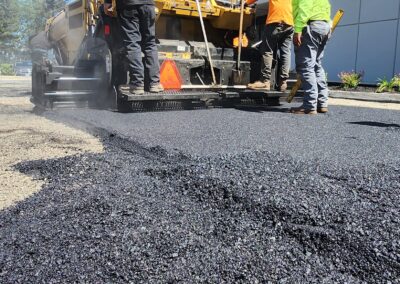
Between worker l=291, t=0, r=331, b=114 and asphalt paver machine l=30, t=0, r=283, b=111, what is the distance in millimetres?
797

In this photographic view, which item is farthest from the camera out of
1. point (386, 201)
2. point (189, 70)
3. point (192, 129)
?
point (189, 70)

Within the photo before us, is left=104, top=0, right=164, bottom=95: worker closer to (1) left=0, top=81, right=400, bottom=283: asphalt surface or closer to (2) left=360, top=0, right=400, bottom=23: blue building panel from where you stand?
(1) left=0, top=81, right=400, bottom=283: asphalt surface

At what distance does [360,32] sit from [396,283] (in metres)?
13.0

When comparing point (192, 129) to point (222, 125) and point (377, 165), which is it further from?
point (377, 165)

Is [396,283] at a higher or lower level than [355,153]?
lower

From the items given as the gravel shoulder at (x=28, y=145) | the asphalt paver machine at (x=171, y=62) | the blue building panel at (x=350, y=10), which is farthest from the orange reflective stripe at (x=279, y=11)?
the blue building panel at (x=350, y=10)

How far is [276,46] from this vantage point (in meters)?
6.36

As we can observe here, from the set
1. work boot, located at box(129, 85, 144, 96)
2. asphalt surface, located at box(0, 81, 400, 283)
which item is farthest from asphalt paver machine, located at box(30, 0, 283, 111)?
asphalt surface, located at box(0, 81, 400, 283)

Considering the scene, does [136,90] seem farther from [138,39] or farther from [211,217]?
[211,217]

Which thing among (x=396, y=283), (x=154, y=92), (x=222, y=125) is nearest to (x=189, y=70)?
(x=154, y=92)

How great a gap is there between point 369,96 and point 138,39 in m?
6.24

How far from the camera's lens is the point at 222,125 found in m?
4.36

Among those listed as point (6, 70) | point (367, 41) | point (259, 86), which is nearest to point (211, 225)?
point (259, 86)

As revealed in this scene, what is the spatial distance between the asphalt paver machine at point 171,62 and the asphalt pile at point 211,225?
3.00m
